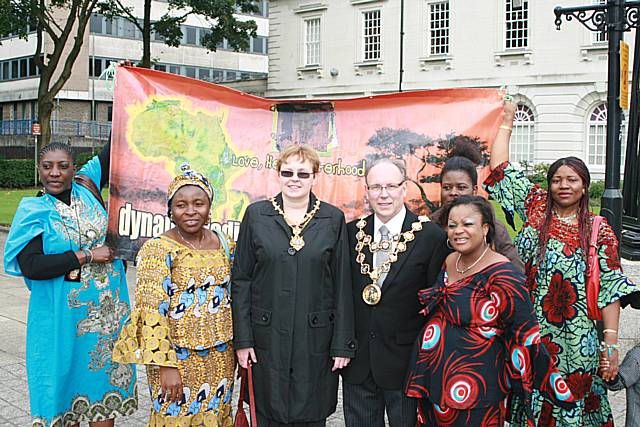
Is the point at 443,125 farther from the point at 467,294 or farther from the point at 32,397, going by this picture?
the point at 32,397

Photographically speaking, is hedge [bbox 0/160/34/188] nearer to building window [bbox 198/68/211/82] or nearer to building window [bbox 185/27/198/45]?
building window [bbox 185/27/198/45]

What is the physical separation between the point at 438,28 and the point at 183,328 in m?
34.6

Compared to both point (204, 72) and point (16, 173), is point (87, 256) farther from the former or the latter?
point (204, 72)

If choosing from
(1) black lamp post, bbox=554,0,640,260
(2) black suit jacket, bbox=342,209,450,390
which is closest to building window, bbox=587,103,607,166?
(1) black lamp post, bbox=554,0,640,260

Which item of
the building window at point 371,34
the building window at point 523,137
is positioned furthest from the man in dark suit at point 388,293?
the building window at point 371,34

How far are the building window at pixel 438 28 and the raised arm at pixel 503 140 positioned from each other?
105 ft

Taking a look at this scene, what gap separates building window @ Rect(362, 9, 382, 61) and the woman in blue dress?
35227mm

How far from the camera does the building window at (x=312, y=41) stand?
41.1 metres

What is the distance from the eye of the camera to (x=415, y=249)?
164 inches

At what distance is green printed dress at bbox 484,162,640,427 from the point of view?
4297 mm

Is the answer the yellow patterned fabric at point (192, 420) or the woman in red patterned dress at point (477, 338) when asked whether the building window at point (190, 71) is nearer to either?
the yellow patterned fabric at point (192, 420)

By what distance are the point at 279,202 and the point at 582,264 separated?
6.06ft

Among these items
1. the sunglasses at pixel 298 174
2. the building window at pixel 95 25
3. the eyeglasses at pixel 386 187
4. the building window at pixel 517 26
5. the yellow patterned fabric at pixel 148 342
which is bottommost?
the yellow patterned fabric at pixel 148 342

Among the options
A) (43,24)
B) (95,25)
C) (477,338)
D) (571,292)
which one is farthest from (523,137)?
(95,25)
